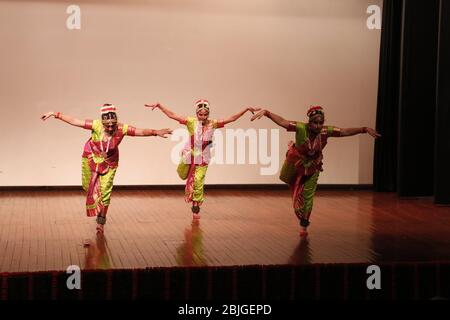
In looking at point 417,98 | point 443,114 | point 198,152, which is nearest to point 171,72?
point 198,152

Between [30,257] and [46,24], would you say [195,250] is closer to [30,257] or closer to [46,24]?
[30,257]

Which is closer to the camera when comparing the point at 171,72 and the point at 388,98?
the point at 171,72

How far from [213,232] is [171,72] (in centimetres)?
303

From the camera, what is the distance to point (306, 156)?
560 centimetres

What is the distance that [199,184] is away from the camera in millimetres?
6414

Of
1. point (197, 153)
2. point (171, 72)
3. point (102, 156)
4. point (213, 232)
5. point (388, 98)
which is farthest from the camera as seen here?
point (388, 98)

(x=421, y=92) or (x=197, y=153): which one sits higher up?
(x=421, y=92)

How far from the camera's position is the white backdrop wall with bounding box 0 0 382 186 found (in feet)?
26.4

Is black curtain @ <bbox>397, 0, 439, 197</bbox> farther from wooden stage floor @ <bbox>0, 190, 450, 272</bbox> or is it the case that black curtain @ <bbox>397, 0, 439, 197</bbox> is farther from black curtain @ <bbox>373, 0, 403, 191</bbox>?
black curtain @ <bbox>373, 0, 403, 191</bbox>

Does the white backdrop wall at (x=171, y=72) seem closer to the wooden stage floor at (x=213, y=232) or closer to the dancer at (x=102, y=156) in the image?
the wooden stage floor at (x=213, y=232)

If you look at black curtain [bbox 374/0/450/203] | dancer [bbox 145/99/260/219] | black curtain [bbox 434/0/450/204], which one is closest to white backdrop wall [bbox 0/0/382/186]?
black curtain [bbox 374/0/450/203]

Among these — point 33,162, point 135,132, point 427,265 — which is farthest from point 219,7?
point 427,265

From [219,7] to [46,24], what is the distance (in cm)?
184

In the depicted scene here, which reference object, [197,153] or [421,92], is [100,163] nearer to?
[197,153]
